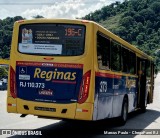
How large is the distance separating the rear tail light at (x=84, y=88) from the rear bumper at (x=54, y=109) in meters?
0.15

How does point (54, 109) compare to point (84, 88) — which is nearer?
point (84, 88)

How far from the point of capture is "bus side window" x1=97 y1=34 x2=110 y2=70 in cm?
1017

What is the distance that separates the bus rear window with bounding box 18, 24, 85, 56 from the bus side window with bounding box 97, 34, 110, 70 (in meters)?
0.65

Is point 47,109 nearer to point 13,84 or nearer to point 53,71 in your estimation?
point 53,71

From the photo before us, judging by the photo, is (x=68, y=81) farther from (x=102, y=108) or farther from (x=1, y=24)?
(x=1, y=24)

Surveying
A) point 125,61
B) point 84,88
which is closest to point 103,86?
point 84,88

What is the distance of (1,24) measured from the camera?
166 m

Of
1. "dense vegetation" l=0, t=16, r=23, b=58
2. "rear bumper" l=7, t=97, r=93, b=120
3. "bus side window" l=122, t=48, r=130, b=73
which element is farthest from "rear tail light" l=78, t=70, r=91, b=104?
"dense vegetation" l=0, t=16, r=23, b=58

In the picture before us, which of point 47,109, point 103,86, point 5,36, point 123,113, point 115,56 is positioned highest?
point 5,36

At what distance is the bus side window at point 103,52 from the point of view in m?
10.2

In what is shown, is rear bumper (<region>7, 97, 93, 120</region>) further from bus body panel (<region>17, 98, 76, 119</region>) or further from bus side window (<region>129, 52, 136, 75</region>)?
bus side window (<region>129, 52, 136, 75</region>)

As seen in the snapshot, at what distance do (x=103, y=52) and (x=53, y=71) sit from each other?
1627 mm

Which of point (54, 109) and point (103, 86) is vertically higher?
point (103, 86)

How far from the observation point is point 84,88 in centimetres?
949
